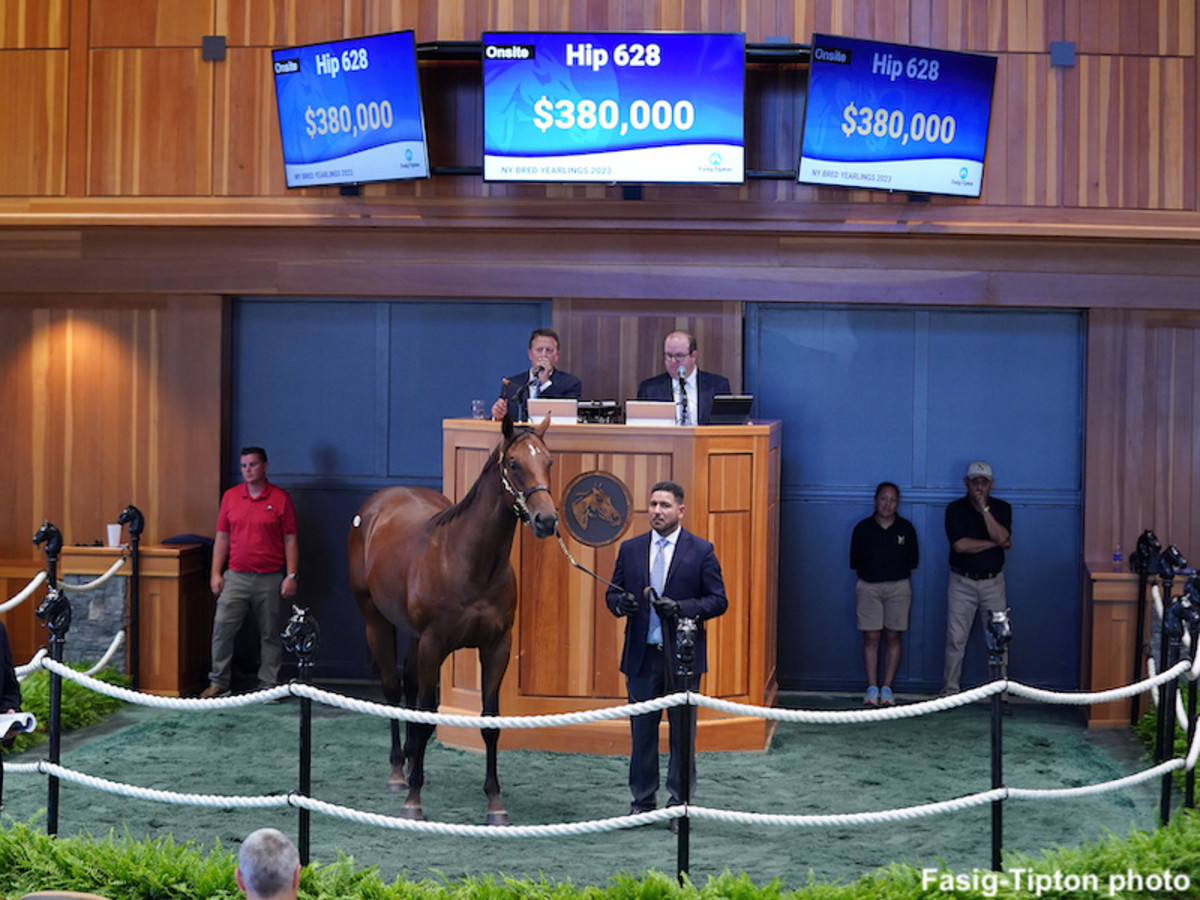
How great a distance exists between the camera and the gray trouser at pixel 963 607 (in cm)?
935

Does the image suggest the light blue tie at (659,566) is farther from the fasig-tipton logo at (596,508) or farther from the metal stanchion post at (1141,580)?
the metal stanchion post at (1141,580)

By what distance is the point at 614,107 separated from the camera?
8695 millimetres

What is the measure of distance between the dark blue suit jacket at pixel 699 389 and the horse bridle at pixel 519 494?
7.25ft

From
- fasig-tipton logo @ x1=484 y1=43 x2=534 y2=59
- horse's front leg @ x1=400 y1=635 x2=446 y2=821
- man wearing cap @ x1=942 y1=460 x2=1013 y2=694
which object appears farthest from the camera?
man wearing cap @ x1=942 y1=460 x2=1013 y2=694

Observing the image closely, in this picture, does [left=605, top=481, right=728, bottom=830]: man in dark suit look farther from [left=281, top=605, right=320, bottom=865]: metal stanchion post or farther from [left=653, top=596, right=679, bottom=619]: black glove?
[left=281, top=605, right=320, bottom=865]: metal stanchion post

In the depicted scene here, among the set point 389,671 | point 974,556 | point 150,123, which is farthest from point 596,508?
point 150,123

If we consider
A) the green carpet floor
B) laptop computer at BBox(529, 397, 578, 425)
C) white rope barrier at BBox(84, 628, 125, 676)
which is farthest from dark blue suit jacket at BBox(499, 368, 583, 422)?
white rope barrier at BBox(84, 628, 125, 676)

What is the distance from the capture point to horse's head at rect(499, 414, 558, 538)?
20.2ft

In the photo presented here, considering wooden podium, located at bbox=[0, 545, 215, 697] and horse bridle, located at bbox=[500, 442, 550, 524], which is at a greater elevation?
horse bridle, located at bbox=[500, 442, 550, 524]

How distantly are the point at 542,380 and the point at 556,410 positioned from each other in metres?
0.35

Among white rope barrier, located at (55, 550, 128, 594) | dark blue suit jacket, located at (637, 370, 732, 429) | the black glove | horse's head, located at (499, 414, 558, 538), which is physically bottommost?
white rope barrier, located at (55, 550, 128, 594)

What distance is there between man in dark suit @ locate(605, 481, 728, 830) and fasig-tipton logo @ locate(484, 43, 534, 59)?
362cm

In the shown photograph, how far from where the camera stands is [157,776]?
7406 millimetres

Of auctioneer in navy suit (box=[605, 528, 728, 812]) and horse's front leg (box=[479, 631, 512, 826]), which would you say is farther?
horse's front leg (box=[479, 631, 512, 826])
